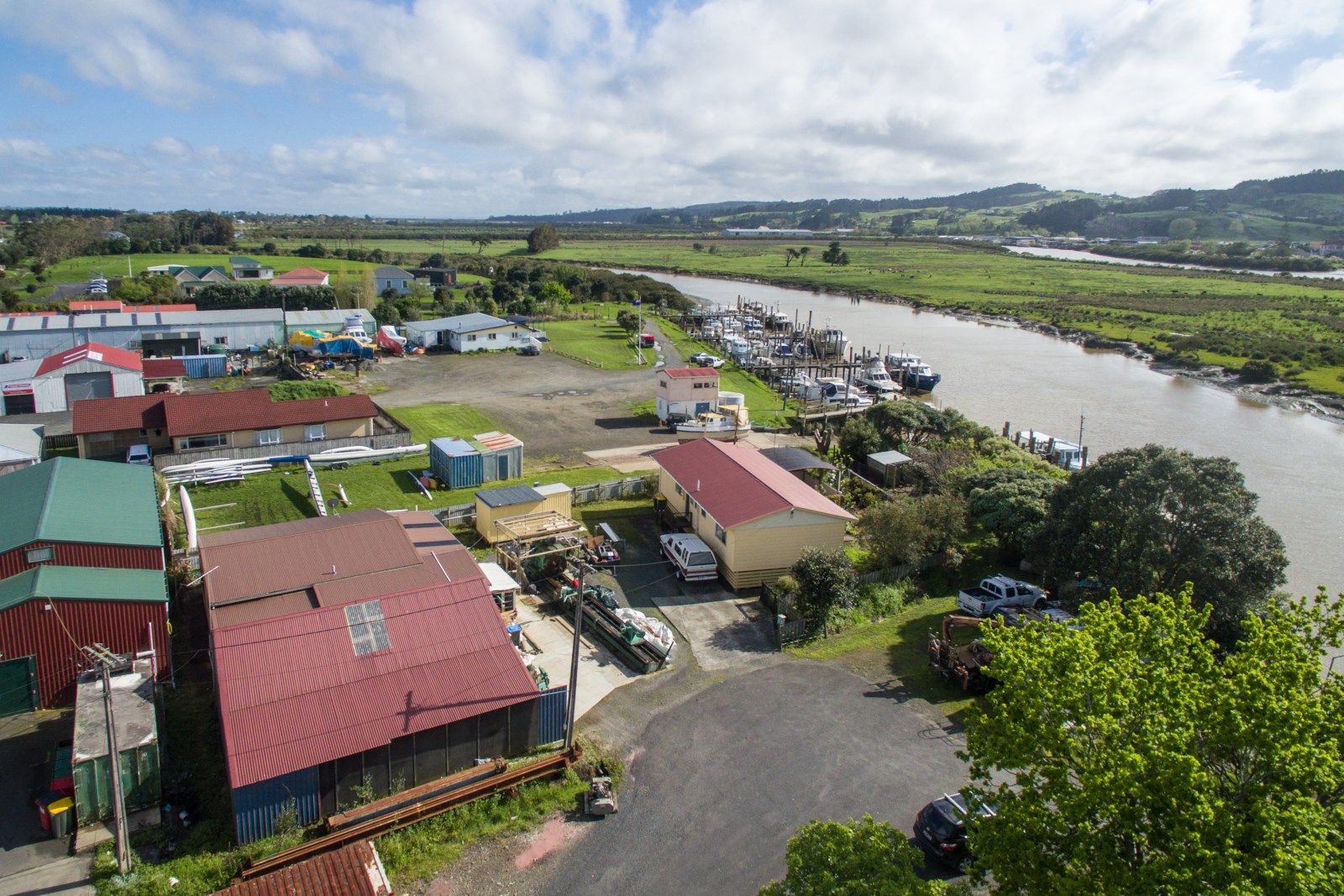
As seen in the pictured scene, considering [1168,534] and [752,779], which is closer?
[752,779]

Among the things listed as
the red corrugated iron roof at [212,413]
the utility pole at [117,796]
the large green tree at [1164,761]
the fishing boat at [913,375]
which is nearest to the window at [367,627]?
the utility pole at [117,796]

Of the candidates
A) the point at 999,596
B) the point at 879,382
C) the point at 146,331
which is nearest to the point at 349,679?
the point at 999,596

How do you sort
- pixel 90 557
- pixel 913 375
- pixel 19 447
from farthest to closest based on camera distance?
pixel 913 375
pixel 19 447
pixel 90 557

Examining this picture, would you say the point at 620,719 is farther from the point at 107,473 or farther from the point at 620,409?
the point at 620,409

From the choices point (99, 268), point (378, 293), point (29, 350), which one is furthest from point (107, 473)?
point (99, 268)

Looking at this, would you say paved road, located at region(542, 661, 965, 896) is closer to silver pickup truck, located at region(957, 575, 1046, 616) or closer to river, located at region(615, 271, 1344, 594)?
silver pickup truck, located at region(957, 575, 1046, 616)

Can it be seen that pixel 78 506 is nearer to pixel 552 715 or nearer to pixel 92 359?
pixel 552 715
